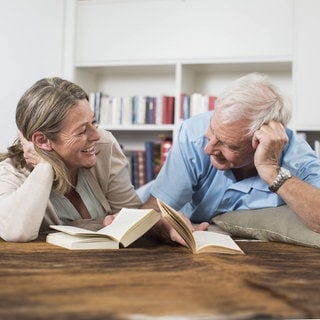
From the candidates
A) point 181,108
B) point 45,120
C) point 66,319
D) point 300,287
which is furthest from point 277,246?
point 181,108

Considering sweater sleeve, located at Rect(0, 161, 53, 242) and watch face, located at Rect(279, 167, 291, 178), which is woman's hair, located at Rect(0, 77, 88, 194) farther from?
watch face, located at Rect(279, 167, 291, 178)

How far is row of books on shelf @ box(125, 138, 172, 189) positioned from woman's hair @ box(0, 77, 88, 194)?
6.51ft

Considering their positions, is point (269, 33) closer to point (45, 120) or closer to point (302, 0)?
point (302, 0)

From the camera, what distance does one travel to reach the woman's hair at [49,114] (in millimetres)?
1681

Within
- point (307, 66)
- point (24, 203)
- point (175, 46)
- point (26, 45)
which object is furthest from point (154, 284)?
point (26, 45)

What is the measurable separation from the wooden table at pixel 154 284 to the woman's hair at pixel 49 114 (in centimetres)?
Result: 38

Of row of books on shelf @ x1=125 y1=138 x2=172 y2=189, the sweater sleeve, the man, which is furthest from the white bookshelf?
the sweater sleeve

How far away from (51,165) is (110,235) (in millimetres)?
380

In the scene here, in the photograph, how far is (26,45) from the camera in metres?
3.90

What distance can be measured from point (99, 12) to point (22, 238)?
2621 millimetres

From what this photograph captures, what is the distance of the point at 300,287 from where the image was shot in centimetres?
92

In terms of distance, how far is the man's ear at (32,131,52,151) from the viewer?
1706 mm

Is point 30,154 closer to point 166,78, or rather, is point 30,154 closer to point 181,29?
point 181,29

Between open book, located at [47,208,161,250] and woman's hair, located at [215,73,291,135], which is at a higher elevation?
woman's hair, located at [215,73,291,135]
